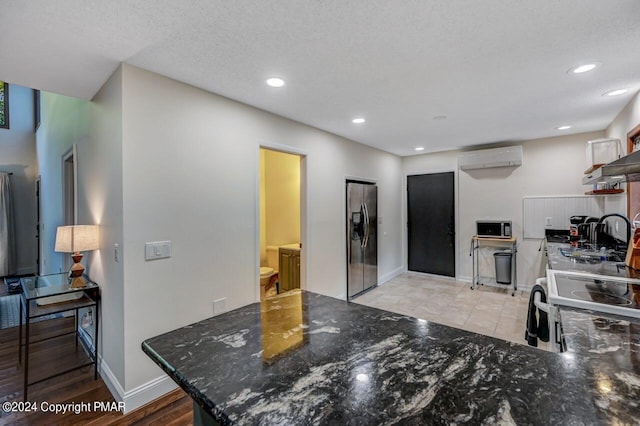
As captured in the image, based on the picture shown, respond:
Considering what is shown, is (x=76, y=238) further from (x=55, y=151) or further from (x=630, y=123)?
(x=630, y=123)

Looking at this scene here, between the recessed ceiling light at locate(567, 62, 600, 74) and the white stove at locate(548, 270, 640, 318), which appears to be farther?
the recessed ceiling light at locate(567, 62, 600, 74)

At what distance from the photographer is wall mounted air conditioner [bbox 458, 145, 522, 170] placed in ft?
15.2

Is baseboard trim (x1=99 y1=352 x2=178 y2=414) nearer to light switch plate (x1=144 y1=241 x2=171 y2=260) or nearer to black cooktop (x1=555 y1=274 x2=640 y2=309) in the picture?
light switch plate (x1=144 y1=241 x2=171 y2=260)

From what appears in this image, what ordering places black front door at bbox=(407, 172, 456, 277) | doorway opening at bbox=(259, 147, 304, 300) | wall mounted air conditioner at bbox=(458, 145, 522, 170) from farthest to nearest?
black front door at bbox=(407, 172, 456, 277) < doorway opening at bbox=(259, 147, 304, 300) < wall mounted air conditioner at bbox=(458, 145, 522, 170)

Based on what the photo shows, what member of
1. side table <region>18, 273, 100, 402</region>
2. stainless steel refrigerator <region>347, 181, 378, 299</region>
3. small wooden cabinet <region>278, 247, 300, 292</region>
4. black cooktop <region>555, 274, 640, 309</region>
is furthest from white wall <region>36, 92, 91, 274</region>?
black cooktop <region>555, 274, 640, 309</region>

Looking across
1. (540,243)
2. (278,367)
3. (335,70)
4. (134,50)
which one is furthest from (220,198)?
(540,243)

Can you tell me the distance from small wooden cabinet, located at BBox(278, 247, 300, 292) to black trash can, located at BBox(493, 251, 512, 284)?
326 centimetres

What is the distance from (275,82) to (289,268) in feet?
9.56

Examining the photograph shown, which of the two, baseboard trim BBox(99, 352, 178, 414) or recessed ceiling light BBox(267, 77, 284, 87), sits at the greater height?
recessed ceiling light BBox(267, 77, 284, 87)

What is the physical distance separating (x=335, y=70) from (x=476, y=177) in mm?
3989

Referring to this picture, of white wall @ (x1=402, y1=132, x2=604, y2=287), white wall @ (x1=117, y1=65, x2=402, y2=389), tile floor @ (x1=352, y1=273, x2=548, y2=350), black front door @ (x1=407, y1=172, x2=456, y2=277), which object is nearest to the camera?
white wall @ (x1=117, y1=65, x2=402, y2=389)

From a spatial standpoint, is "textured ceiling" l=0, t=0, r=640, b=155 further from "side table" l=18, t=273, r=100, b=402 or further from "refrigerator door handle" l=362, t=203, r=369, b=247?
"refrigerator door handle" l=362, t=203, r=369, b=247

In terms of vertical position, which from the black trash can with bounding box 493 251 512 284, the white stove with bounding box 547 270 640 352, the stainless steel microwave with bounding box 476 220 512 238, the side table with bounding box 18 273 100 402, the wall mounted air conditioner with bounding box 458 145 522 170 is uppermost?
the wall mounted air conditioner with bounding box 458 145 522 170

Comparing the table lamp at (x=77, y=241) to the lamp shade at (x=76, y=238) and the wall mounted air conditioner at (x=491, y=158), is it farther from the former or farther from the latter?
the wall mounted air conditioner at (x=491, y=158)
